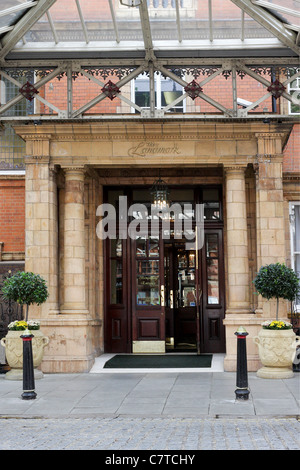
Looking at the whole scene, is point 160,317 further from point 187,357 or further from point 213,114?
point 213,114

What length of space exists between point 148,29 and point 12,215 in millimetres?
6322

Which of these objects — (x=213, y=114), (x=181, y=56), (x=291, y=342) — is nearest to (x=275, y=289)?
(x=291, y=342)

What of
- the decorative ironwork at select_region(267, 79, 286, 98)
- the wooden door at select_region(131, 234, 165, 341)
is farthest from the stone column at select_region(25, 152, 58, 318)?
the decorative ironwork at select_region(267, 79, 286, 98)

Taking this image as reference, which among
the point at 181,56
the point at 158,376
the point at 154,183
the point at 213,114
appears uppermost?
the point at 181,56

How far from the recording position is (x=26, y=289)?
11.5 meters

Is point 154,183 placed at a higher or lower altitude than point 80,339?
higher

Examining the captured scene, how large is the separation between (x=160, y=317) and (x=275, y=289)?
3.46 metres

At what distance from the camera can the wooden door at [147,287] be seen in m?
14.2

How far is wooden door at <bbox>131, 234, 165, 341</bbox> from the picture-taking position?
1420 centimetres

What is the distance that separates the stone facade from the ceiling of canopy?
1381 millimetres

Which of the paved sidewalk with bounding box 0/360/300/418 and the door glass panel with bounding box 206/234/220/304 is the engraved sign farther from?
the paved sidewalk with bounding box 0/360/300/418
